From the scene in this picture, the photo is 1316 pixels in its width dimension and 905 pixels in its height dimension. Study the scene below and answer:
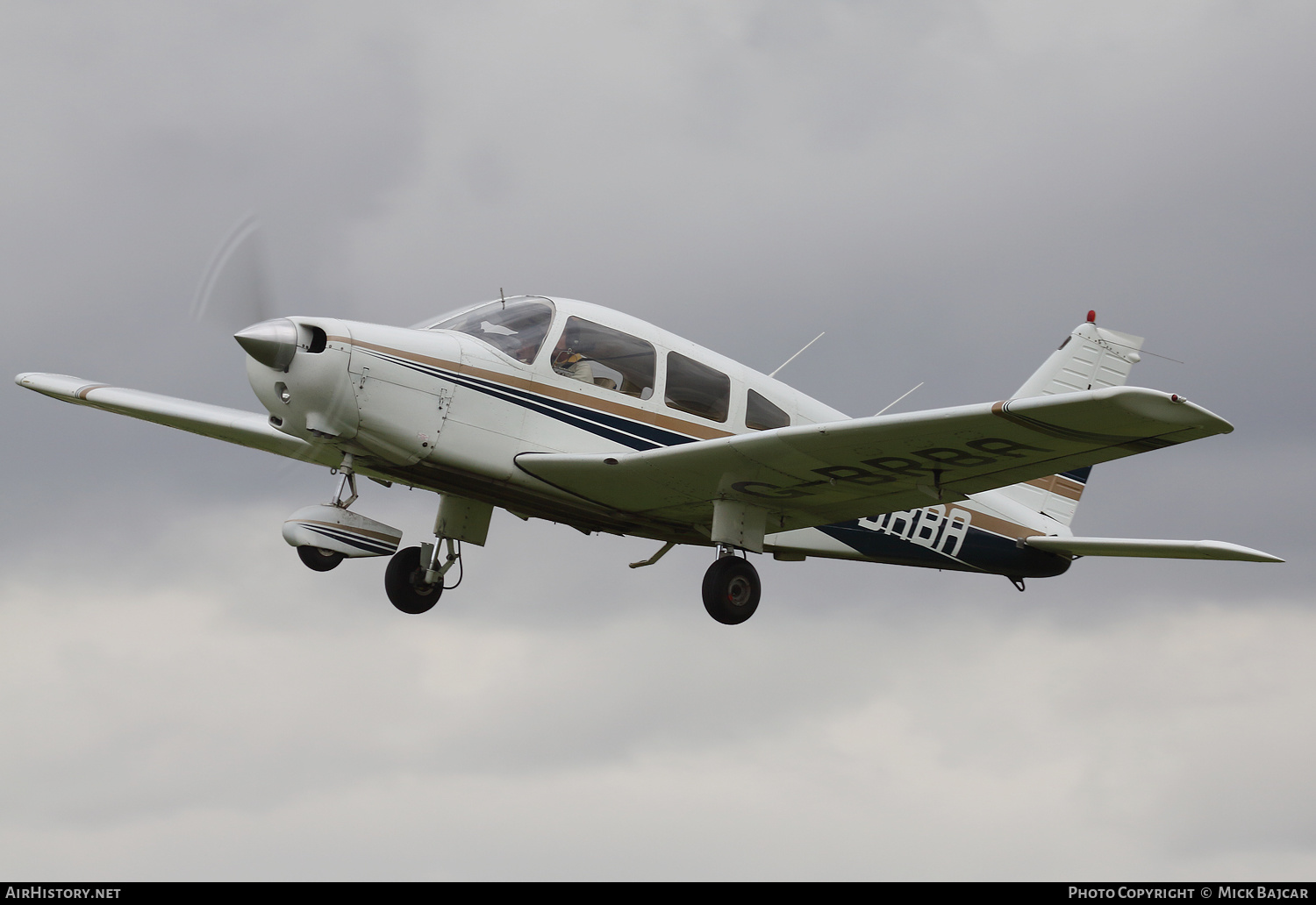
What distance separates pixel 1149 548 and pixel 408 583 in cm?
719

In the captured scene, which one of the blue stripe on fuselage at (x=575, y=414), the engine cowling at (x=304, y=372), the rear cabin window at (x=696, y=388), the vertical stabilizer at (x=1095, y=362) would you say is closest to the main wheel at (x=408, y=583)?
the blue stripe on fuselage at (x=575, y=414)

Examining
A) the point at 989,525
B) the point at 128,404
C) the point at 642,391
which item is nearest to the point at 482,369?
the point at 642,391

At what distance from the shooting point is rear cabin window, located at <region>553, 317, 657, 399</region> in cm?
1187

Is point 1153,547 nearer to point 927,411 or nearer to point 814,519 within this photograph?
point 814,519

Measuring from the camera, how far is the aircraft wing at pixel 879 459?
353 inches

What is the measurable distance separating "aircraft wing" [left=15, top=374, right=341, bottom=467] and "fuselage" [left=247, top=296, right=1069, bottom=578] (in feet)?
6.61

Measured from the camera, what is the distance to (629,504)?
12.3 metres

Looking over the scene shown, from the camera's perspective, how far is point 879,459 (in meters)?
10.8

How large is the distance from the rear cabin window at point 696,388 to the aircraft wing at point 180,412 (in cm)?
343

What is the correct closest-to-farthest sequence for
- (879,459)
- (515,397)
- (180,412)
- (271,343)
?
1. (271,343)
2. (879,459)
3. (515,397)
4. (180,412)

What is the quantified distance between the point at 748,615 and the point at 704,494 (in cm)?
125

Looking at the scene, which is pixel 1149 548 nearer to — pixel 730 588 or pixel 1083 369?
pixel 1083 369

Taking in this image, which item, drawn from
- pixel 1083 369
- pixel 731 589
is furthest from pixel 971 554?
pixel 731 589

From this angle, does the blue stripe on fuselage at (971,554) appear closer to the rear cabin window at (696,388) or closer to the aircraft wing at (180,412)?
the rear cabin window at (696,388)
